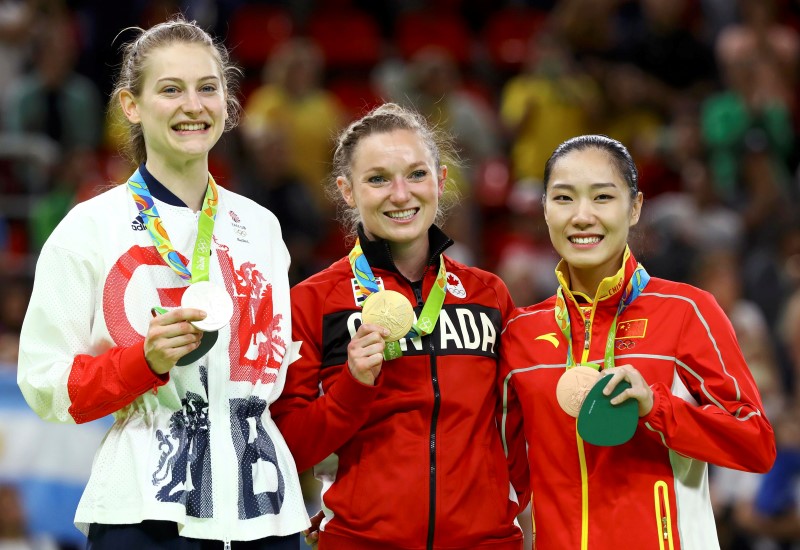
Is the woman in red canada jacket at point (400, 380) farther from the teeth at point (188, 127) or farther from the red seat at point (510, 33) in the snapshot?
the red seat at point (510, 33)

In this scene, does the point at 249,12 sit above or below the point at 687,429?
above

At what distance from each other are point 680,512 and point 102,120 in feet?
23.0

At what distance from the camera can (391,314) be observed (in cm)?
338

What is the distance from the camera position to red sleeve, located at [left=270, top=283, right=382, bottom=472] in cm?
340

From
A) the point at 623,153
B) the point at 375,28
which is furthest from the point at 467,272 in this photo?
the point at 375,28

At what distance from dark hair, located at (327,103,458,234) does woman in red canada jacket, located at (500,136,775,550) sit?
1.42 feet

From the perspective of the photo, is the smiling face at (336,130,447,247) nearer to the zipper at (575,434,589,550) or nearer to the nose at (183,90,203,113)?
the nose at (183,90,203,113)

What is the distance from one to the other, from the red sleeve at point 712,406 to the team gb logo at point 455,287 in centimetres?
68

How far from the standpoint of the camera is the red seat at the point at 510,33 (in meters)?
10.3

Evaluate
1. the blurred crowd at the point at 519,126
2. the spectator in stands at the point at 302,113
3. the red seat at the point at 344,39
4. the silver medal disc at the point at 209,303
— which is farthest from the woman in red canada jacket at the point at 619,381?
the red seat at the point at 344,39

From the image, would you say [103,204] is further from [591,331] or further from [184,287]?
[591,331]

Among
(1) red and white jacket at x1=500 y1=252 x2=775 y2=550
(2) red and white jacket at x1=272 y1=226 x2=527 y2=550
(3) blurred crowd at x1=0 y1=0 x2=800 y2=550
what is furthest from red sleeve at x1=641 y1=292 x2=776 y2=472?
(3) blurred crowd at x1=0 y1=0 x2=800 y2=550

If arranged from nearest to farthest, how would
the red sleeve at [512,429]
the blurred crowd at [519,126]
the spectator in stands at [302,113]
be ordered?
the red sleeve at [512,429] → the blurred crowd at [519,126] → the spectator in stands at [302,113]

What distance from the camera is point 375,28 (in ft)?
34.1
